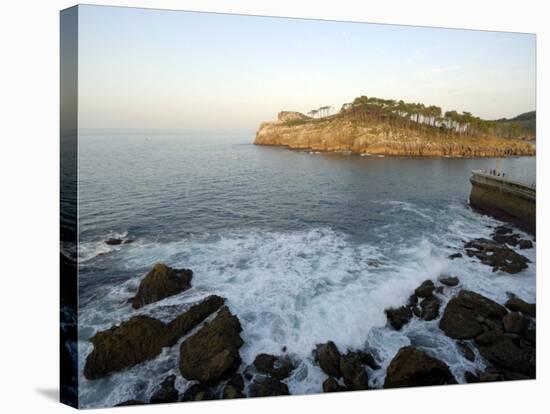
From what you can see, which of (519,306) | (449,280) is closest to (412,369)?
(449,280)

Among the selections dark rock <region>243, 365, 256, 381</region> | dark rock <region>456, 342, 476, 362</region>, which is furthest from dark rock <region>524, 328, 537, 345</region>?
dark rock <region>243, 365, 256, 381</region>

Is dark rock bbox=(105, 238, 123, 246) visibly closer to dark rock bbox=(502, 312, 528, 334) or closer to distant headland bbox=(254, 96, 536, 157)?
distant headland bbox=(254, 96, 536, 157)

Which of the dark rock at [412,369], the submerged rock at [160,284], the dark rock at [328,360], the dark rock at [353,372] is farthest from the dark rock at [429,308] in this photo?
the submerged rock at [160,284]

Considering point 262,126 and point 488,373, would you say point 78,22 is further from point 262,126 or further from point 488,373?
point 488,373

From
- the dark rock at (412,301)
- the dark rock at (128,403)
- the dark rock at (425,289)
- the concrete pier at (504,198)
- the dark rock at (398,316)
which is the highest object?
the concrete pier at (504,198)

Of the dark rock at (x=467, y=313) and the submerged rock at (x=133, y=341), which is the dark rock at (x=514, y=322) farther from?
the submerged rock at (x=133, y=341)

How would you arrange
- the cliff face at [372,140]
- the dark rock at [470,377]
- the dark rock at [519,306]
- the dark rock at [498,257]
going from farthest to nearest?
the dark rock at [498,257] < the cliff face at [372,140] < the dark rock at [519,306] < the dark rock at [470,377]
